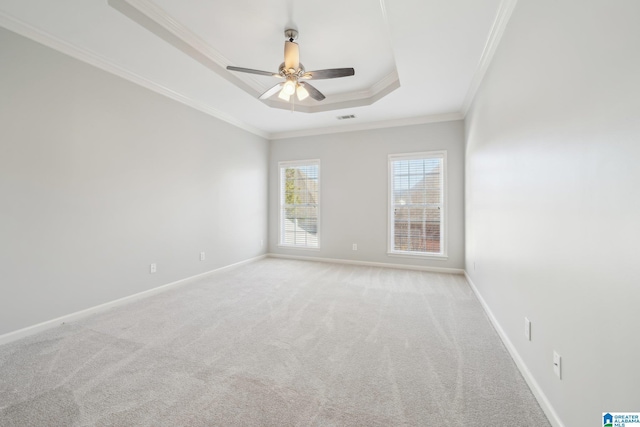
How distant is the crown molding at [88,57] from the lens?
7.07 feet

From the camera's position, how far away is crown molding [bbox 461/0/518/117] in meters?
1.97

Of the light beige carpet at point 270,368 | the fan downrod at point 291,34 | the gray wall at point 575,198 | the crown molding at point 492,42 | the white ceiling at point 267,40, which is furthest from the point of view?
the fan downrod at point 291,34

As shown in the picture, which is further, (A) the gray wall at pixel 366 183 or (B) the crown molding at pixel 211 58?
(A) the gray wall at pixel 366 183

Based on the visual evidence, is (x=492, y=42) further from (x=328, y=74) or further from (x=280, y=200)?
(x=280, y=200)

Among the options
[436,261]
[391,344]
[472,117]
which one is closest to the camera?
[391,344]

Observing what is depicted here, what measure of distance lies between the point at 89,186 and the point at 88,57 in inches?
52.3

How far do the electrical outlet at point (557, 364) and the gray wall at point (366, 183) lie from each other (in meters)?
3.18

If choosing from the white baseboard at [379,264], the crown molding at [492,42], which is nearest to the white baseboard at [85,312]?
the white baseboard at [379,264]

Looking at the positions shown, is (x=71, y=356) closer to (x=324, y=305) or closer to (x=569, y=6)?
(x=324, y=305)

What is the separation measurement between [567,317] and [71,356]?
10.6 ft

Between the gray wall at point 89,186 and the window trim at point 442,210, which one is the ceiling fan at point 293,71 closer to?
the gray wall at point 89,186

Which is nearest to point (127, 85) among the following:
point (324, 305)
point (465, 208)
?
point (324, 305)

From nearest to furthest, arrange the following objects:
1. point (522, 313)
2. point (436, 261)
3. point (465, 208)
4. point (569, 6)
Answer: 1. point (569, 6)
2. point (522, 313)
3. point (465, 208)
4. point (436, 261)

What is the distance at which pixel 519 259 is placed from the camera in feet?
6.00
